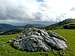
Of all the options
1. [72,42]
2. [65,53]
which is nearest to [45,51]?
[65,53]

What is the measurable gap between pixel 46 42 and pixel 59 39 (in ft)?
20.2

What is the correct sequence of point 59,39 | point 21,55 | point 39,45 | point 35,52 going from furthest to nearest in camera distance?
point 59,39 → point 39,45 → point 35,52 → point 21,55

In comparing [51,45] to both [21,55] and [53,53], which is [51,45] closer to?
[53,53]

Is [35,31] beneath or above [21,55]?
above

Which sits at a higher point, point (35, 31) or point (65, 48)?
point (35, 31)

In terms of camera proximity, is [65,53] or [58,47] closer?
[65,53]

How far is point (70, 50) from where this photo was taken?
157 ft

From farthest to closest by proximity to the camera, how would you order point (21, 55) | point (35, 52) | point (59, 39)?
point (59, 39) → point (35, 52) → point (21, 55)

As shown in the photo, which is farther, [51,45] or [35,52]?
[51,45]

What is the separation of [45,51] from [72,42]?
1549 cm

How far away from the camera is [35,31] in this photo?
188 ft

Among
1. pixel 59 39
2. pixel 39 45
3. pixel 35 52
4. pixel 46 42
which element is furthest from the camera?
pixel 59 39

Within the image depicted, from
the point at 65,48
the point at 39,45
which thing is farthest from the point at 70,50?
the point at 39,45

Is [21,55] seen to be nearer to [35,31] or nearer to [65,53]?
[65,53]
